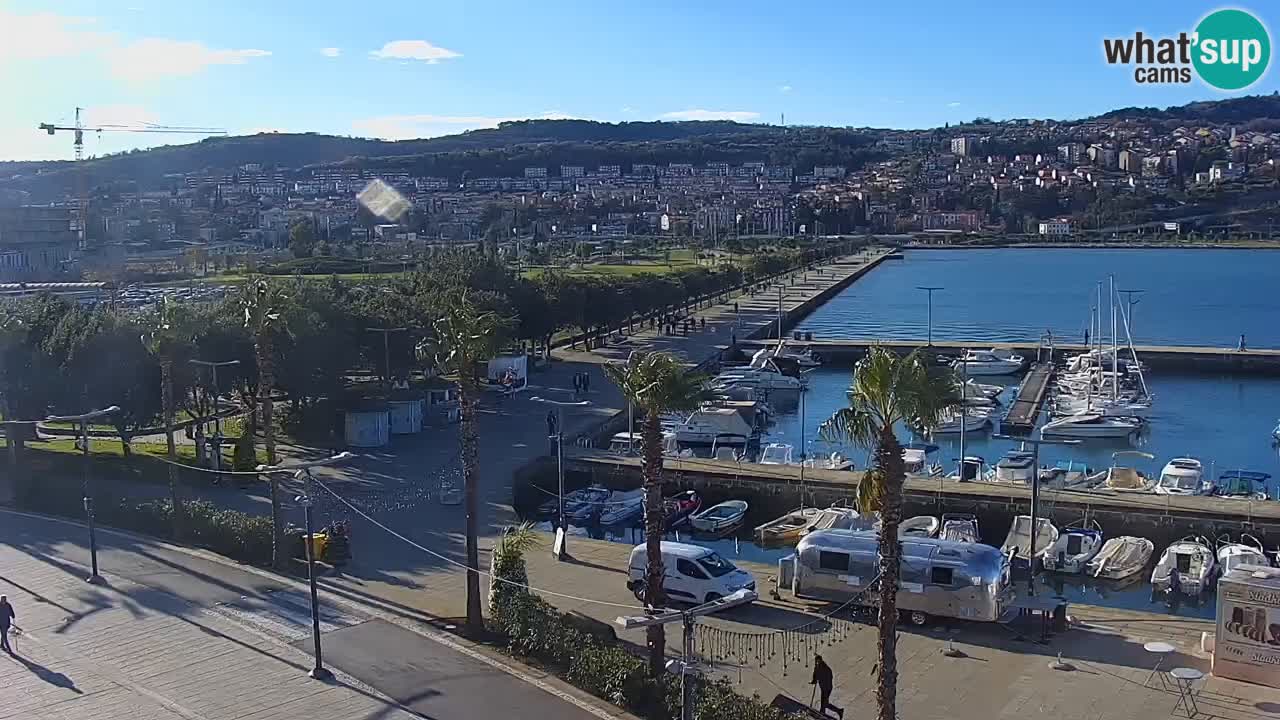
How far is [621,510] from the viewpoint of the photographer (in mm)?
22016

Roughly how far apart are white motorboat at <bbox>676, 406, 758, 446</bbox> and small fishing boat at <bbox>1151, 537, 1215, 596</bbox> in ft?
41.4

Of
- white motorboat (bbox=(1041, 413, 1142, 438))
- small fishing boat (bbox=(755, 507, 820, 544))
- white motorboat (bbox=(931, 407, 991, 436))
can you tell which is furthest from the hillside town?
small fishing boat (bbox=(755, 507, 820, 544))

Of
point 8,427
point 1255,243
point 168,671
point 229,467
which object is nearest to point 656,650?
point 168,671

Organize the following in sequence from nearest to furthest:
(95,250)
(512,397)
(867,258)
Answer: (512,397)
(95,250)
(867,258)

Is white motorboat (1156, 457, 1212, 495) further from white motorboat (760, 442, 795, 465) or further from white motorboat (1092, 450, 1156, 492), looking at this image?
white motorboat (760, 442, 795, 465)

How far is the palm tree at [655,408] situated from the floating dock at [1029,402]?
23.2 m

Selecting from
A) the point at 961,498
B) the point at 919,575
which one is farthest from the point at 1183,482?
the point at 919,575

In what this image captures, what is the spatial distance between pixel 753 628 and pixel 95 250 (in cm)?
8423

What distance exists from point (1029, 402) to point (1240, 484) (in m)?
11.3

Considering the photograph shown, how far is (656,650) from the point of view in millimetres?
10773

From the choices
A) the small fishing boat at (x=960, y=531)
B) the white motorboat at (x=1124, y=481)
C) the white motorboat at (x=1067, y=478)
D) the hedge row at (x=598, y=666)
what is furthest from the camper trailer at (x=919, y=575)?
the white motorboat at (x=1124, y=481)

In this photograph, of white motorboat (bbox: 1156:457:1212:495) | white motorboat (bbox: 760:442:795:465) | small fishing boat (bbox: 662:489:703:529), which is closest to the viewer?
small fishing boat (bbox: 662:489:703:529)

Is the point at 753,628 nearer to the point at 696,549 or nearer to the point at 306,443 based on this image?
the point at 696,549

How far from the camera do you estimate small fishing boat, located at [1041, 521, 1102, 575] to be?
18.3 m
